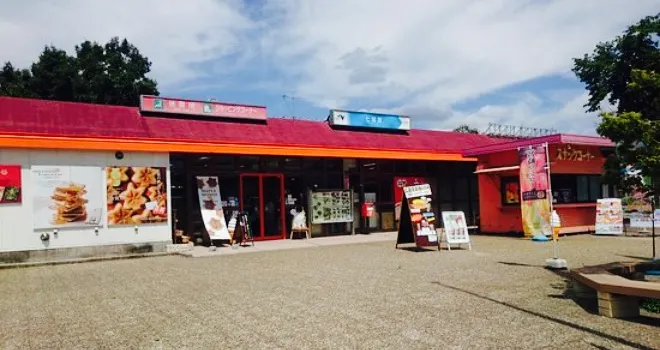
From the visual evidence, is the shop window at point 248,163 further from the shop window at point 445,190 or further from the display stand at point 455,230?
the shop window at point 445,190

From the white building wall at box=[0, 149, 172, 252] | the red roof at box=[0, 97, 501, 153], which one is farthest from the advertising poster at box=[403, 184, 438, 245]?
the white building wall at box=[0, 149, 172, 252]

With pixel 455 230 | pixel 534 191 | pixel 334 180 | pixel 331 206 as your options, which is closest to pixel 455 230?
pixel 455 230

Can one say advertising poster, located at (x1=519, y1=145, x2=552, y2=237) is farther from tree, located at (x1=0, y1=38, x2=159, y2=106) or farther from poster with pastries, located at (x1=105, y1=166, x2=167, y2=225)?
tree, located at (x1=0, y1=38, x2=159, y2=106)

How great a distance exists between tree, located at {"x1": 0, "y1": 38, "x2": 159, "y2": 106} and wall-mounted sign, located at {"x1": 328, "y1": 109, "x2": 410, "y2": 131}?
19531mm

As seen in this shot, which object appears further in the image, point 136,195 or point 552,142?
point 552,142

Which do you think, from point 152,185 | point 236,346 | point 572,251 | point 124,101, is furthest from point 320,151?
point 124,101

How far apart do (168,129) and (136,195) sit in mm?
2431

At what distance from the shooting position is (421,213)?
42.1 ft

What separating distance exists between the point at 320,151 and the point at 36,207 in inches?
313

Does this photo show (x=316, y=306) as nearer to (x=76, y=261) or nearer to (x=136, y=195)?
(x=76, y=261)

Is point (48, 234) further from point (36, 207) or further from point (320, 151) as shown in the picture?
point (320, 151)

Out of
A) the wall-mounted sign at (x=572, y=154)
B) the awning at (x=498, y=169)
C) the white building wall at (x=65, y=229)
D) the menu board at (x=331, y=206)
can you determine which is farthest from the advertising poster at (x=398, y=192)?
the white building wall at (x=65, y=229)

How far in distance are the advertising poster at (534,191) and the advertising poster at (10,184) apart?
1293 cm

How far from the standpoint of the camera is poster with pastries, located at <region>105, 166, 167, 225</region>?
13.2 metres
